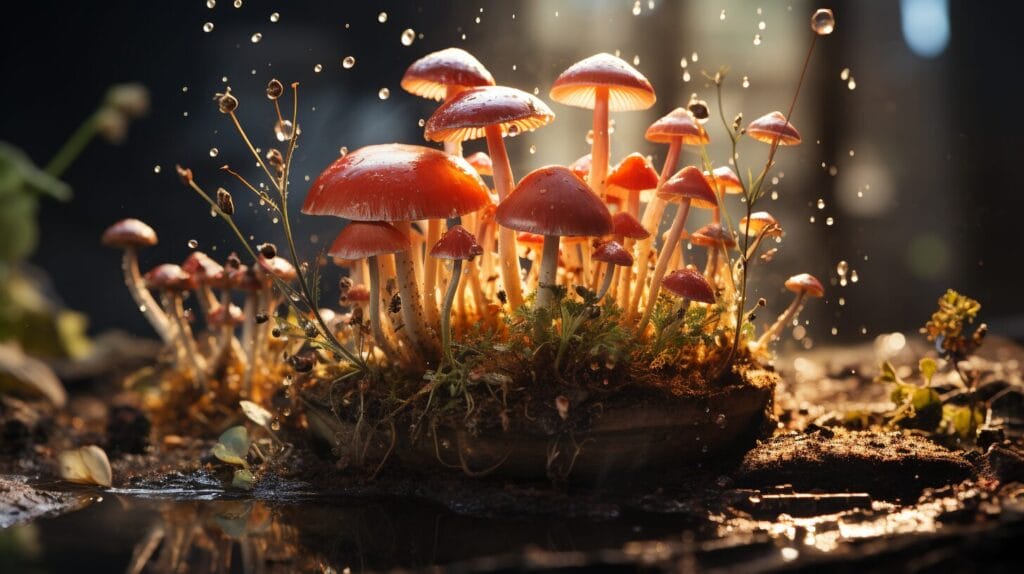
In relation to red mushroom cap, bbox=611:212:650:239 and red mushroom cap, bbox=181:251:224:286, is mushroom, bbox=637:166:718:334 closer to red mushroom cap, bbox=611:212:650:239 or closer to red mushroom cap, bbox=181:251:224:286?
red mushroom cap, bbox=611:212:650:239

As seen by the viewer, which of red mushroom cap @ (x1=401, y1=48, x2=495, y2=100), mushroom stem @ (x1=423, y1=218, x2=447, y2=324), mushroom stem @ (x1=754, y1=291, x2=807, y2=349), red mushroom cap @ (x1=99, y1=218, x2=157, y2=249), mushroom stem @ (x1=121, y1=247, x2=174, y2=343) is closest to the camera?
red mushroom cap @ (x1=401, y1=48, x2=495, y2=100)

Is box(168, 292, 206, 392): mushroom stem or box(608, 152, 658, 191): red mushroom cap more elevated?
box(608, 152, 658, 191): red mushroom cap

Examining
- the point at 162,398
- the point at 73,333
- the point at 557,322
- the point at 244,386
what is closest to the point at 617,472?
the point at 557,322

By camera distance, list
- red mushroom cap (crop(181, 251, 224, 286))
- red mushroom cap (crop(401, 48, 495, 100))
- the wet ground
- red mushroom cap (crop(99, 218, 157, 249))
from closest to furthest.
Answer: the wet ground → red mushroom cap (crop(401, 48, 495, 100)) → red mushroom cap (crop(99, 218, 157, 249)) → red mushroom cap (crop(181, 251, 224, 286))

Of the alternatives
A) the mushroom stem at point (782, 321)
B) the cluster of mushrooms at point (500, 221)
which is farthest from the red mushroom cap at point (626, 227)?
the mushroom stem at point (782, 321)

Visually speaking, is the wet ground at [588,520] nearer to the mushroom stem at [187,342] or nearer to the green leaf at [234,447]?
the green leaf at [234,447]

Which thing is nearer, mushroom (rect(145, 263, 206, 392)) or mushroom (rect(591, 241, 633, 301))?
mushroom (rect(591, 241, 633, 301))

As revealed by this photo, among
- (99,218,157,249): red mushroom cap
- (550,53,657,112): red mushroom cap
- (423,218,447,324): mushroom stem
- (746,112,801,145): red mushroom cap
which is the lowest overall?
(423,218,447,324): mushroom stem

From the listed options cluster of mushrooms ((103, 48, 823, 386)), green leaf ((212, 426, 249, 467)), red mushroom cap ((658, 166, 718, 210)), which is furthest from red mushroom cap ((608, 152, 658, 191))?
green leaf ((212, 426, 249, 467))

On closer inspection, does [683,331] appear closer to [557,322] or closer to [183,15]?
[557,322]
